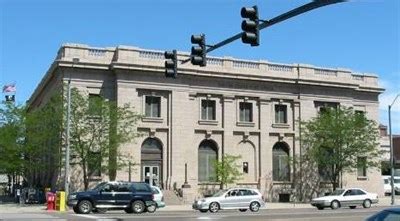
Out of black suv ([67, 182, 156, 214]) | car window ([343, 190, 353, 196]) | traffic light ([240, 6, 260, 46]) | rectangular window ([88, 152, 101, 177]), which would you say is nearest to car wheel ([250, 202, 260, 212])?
black suv ([67, 182, 156, 214])

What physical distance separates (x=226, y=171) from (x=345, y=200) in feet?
39.7

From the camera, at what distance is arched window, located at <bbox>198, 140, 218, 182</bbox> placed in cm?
5456

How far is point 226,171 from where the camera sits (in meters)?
52.4

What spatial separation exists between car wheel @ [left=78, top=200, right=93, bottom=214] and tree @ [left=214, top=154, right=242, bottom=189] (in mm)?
19021

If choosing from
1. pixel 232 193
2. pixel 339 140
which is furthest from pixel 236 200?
pixel 339 140

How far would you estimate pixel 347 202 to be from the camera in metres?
43.1

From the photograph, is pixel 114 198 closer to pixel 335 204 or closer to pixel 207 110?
pixel 335 204

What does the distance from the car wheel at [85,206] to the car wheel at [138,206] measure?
2340 millimetres

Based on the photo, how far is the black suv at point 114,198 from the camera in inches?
1369

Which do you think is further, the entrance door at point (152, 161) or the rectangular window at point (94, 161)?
the entrance door at point (152, 161)

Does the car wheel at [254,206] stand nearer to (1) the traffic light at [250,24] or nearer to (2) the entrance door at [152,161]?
(2) the entrance door at [152,161]

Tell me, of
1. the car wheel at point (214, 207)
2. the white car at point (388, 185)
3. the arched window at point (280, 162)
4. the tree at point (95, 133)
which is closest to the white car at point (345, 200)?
the car wheel at point (214, 207)

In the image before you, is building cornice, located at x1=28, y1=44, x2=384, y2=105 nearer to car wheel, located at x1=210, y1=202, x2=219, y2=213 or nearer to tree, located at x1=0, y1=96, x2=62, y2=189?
tree, located at x1=0, y1=96, x2=62, y2=189

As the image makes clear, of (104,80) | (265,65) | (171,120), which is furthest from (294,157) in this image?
(104,80)
